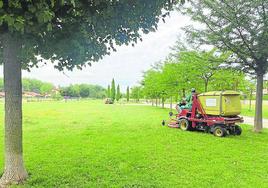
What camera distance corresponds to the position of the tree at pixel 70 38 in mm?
4184

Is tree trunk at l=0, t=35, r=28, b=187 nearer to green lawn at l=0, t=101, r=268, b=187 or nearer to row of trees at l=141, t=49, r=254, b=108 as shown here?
green lawn at l=0, t=101, r=268, b=187

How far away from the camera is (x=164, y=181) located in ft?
15.9

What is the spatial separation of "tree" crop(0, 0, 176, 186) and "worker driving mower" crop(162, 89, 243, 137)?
6.84m

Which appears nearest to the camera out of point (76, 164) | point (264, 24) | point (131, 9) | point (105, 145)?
point (131, 9)

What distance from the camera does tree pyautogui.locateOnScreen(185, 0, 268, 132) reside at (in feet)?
33.8

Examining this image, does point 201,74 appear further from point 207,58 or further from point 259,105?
point 259,105

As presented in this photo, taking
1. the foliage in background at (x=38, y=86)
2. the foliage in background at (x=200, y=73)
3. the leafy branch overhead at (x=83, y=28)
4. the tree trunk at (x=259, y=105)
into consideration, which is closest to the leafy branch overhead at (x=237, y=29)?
the tree trunk at (x=259, y=105)

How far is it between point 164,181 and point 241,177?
1583mm

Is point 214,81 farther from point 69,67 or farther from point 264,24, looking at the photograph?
point 69,67

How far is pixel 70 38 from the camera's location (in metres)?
4.47

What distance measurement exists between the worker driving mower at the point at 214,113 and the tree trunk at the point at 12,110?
26.0ft

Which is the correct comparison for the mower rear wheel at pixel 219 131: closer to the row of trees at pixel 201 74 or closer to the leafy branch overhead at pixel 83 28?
the row of trees at pixel 201 74

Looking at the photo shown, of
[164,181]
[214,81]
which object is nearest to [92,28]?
[164,181]

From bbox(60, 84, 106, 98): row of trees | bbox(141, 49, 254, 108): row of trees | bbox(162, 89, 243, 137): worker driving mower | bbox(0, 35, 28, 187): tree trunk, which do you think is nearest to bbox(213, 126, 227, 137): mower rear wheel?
bbox(162, 89, 243, 137): worker driving mower
